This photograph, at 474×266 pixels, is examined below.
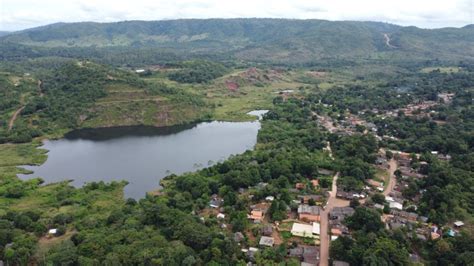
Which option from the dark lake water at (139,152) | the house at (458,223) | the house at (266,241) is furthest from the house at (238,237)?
the house at (458,223)

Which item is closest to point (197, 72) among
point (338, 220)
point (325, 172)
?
point (325, 172)

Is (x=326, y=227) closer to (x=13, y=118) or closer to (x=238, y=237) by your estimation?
(x=238, y=237)

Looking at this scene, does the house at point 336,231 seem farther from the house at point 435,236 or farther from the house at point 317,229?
the house at point 435,236

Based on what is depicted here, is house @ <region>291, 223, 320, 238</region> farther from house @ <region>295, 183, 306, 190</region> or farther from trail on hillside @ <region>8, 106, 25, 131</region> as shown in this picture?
trail on hillside @ <region>8, 106, 25, 131</region>

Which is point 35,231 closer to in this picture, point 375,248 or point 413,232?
point 375,248

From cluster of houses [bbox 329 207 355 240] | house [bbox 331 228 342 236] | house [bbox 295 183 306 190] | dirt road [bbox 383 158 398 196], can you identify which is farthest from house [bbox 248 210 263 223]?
dirt road [bbox 383 158 398 196]
